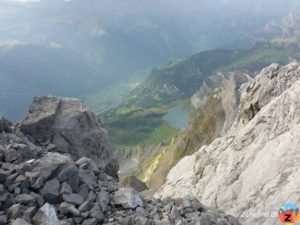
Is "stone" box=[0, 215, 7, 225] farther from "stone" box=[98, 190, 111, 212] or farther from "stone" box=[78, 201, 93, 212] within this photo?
"stone" box=[98, 190, 111, 212]

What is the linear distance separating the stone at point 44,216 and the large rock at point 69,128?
764 inches

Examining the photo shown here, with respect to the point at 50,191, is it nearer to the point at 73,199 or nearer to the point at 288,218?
the point at 73,199

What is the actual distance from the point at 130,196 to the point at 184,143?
496 feet

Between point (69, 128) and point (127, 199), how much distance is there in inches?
797

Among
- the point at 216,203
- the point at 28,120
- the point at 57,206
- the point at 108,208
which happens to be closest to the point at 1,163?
the point at 57,206

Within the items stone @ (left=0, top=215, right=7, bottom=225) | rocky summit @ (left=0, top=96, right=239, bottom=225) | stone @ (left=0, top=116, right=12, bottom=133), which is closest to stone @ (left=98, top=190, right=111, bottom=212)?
rocky summit @ (left=0, top=96, right=239, bottom=225)

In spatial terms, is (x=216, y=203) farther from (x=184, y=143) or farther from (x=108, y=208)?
(x=184, y=143)

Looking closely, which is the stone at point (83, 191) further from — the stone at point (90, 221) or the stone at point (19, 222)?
the stone at point (19, 222)

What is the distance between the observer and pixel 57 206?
92.0ft

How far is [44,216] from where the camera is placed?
2616 centimetres

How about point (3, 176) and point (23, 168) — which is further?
point (23, 168)

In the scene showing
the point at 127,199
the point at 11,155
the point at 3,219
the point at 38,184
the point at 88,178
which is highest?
the point at 11,155

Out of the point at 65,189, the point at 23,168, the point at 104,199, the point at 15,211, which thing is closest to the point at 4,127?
the point at 23,168

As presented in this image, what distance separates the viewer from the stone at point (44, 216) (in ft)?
85.1
